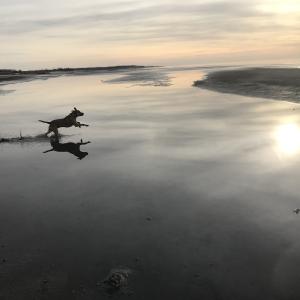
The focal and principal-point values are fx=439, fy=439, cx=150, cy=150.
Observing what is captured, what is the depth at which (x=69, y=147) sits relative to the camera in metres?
17.8

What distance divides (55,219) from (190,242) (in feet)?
10.5

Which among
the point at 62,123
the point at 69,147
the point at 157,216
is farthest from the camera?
the point at 62,123

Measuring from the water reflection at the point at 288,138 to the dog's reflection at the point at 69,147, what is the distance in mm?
7144

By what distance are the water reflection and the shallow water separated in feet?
0.21

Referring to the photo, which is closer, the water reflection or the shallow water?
the shallow water

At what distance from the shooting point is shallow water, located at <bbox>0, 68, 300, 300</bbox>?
725cm

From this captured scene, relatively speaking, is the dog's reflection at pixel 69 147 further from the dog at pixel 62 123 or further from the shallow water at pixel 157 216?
the dog at pixel 62 123

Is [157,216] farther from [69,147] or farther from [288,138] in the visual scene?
[288,138]

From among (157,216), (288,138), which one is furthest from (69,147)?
(157,216)

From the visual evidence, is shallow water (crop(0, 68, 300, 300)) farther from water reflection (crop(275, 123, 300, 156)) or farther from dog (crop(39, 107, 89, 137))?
dog (crop(39, 107, 89, 137))

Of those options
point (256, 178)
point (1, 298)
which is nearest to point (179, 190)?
point (256, 178)

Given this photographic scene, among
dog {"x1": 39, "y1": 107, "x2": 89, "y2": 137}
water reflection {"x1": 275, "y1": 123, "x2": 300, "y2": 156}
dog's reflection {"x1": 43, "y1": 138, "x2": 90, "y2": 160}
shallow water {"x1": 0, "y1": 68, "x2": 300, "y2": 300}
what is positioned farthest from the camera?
dog {"x1": 39, "y1": 107, "x2": 89, "y2": 137}

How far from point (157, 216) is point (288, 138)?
935cm

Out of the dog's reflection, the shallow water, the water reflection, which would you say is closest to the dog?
the dog's reflection
